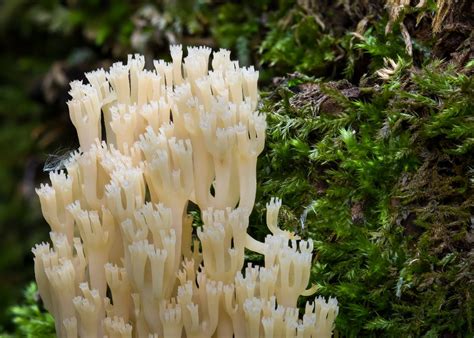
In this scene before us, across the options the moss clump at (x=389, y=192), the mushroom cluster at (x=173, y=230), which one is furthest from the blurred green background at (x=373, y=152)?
the mushroom cluster at (x=173, y=230)

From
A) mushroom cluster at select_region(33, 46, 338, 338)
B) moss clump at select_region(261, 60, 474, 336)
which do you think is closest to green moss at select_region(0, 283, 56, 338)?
mushroom cluster at select_region(33, 46, 338, 338)

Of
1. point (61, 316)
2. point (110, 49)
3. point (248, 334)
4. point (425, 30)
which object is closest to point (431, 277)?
point (248, 334)

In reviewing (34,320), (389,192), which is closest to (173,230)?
(389,192)

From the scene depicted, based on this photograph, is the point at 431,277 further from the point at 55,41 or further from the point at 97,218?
the point at 55,41

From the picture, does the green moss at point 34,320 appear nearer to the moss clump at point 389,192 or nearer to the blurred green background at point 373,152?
the blurred green background at point 373,152

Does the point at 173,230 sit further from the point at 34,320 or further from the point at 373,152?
the point at 34,320

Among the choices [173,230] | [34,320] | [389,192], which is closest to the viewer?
[173,230]
